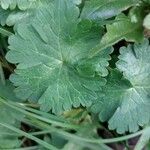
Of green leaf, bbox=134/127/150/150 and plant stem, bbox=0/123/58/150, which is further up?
plant stem, bbox=0/123/58/150

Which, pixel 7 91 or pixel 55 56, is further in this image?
pixel 7 91

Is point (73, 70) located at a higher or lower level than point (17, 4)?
lower

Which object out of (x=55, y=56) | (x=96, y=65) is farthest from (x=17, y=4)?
(x=96, y=65)

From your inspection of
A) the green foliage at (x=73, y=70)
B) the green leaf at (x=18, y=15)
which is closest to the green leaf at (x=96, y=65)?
the green foliage at (x=73, y=70)

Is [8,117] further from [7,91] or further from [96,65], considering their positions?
[96,65]

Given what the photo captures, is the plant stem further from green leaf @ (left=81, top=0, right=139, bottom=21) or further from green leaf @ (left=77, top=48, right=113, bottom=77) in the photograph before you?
green leaf @ (left=81, top=0, right=139, bottom=21)

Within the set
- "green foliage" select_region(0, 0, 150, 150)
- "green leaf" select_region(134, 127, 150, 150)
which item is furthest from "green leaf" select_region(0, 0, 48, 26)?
"green leaf" select_region(134, 127, 150, 150)

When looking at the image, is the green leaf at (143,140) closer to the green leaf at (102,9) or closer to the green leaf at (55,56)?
the green leaf at (55,56)

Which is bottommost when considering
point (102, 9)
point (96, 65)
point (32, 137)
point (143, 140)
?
point (143, 140)

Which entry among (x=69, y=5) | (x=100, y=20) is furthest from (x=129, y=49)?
(x=69, y=5)
